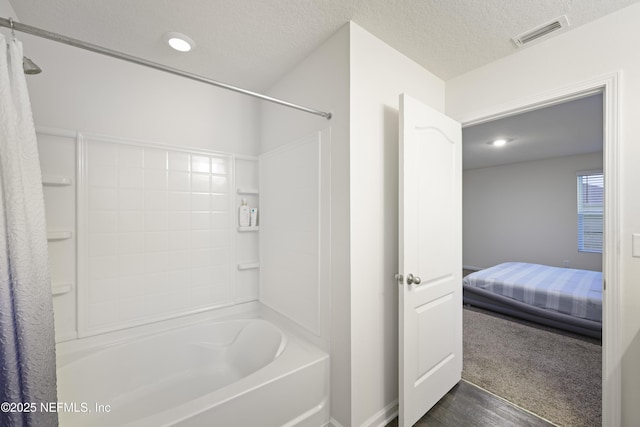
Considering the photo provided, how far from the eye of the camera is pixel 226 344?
2.10 meters

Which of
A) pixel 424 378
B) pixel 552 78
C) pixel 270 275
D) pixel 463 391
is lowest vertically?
pixel 463 391

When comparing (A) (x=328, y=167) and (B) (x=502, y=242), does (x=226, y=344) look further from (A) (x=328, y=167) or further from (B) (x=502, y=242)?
(B) (x=502, y=242)

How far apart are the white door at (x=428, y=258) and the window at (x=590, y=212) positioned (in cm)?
469

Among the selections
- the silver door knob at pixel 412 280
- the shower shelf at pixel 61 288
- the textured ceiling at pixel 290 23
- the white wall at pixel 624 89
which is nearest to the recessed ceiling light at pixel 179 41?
the textured ceiling at pixel 290 23

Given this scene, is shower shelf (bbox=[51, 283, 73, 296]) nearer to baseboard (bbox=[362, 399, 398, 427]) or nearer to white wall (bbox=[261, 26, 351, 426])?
white wall (bbox=[261, 26, 351, 426])

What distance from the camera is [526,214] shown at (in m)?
5.45

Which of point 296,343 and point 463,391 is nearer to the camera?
point 296,343

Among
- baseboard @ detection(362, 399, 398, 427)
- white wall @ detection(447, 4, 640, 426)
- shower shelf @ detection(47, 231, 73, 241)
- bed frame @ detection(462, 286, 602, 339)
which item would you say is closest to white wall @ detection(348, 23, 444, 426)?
baseboard @ detection(362, 399, 398, 427)

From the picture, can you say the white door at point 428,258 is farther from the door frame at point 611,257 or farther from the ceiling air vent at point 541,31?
the door frame at point 611,257

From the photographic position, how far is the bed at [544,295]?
2.78m

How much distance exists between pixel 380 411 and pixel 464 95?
2353 millimetres

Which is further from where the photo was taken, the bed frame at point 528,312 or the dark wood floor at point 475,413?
the bed frame at point 528,312

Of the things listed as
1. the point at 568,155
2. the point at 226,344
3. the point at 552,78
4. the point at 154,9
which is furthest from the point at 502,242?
the point at 154,9

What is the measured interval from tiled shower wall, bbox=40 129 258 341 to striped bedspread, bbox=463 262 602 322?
10.6 ft
